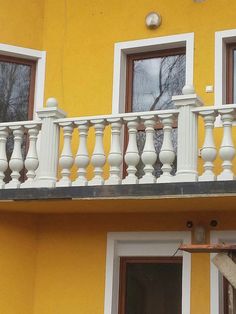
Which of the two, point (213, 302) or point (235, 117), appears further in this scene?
point (213, 302)

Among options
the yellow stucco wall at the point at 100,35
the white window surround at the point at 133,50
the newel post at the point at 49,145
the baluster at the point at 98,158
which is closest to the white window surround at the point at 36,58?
the yellow stucco wall at the point at 100,35

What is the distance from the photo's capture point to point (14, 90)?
433 inches

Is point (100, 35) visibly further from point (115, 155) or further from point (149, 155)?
point (149, 155)

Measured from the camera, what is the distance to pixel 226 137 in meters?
8.34

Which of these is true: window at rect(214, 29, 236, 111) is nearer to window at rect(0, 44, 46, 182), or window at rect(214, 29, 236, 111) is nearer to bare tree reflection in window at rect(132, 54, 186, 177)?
bare tree reflection in window at rect(132, 54, 186, 177)

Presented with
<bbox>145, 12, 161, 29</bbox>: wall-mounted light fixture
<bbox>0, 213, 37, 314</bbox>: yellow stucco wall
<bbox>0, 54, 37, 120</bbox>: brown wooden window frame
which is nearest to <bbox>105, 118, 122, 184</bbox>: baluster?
<bbox>0, 213, 37, 314</bbox>: yellow stucco wall

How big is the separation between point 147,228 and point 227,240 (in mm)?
1102

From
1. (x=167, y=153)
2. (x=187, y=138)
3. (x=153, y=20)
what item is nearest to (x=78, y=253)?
(x=167, y=153)

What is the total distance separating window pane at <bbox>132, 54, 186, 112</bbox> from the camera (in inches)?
408

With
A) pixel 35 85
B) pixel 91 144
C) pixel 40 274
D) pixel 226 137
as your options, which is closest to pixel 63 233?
pixel 40 274

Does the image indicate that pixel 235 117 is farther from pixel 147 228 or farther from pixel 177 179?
pixel 147 228

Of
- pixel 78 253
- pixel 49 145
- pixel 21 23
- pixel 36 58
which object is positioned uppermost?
pixel 21 23

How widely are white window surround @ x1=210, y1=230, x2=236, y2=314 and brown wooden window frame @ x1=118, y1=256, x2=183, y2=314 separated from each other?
586 mm

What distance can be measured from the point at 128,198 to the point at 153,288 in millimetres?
1719
